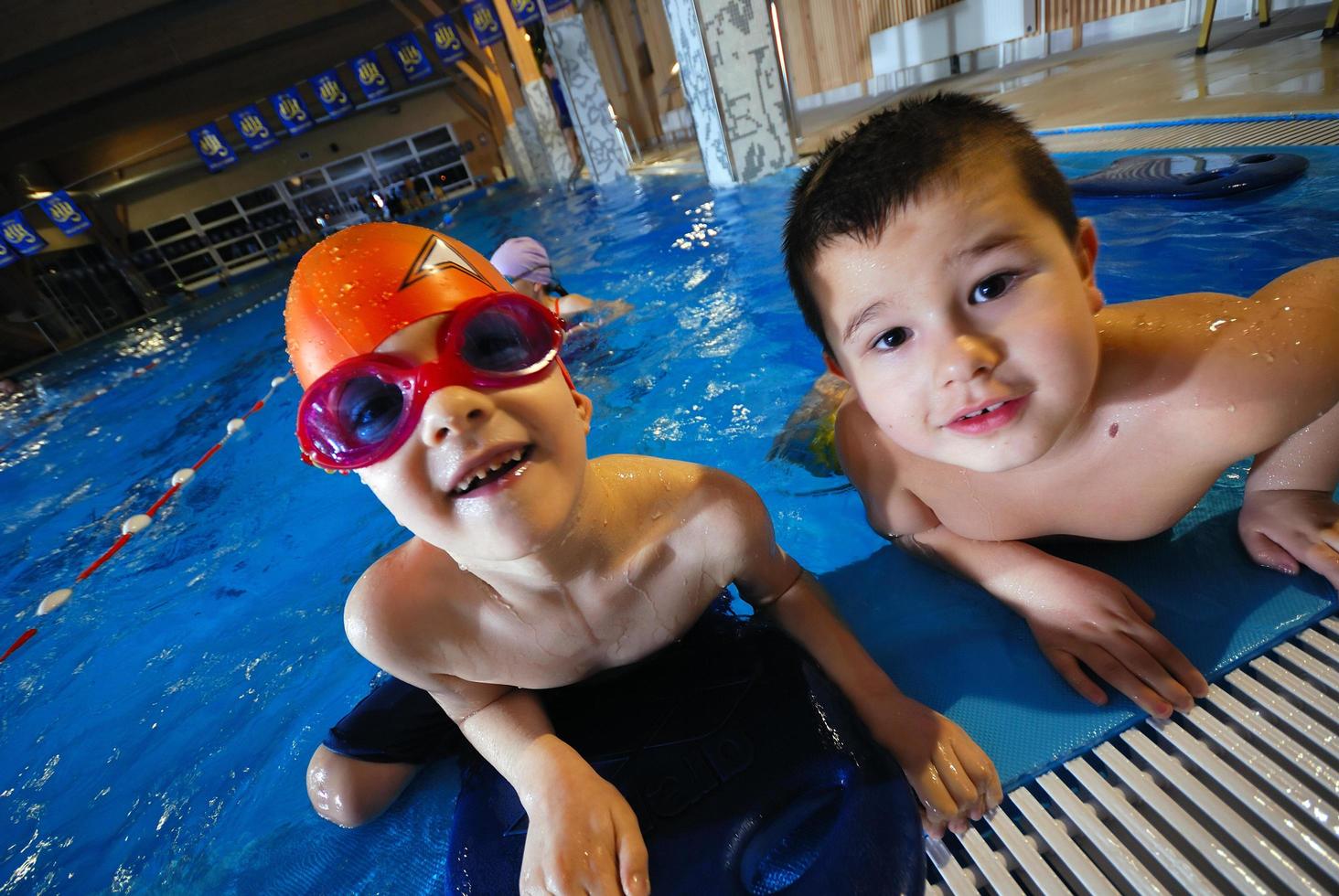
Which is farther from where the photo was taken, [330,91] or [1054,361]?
[330,91]

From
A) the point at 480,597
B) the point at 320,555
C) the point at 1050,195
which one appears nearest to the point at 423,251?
the point at 480,597

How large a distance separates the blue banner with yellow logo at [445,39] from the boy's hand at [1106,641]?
21.4m

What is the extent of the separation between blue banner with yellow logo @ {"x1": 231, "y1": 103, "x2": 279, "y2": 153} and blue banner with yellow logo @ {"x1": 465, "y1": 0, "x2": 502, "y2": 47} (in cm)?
817

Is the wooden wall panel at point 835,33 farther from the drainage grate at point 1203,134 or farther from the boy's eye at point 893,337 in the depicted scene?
the boy's eye at point 893,337

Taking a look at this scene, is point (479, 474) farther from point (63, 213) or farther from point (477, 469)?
point (63, 213)

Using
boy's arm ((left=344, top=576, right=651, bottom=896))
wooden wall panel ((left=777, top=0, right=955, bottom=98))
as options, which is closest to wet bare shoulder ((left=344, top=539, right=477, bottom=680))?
boy's arm ((left=344, top=576, right=651, bottom=896))

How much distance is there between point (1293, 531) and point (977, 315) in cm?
109

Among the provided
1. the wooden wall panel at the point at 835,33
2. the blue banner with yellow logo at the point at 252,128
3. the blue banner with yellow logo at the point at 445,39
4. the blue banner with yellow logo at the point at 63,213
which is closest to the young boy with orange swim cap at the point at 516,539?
the wooden wall panel at the point at 835,33

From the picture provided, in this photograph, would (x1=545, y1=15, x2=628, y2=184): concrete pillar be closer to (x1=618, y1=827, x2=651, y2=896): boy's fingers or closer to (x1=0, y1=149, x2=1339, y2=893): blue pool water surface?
(x1=0, y1=149, x2=1339, y2=893): blue pool water surface

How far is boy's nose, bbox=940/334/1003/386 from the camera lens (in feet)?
4.55

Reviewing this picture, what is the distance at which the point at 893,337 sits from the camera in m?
1.50

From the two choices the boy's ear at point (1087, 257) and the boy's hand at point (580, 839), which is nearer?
the boy's hand at point (580, 839)

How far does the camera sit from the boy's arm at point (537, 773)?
1385mm

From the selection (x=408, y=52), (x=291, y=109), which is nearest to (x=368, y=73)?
(x=408, y=52)
